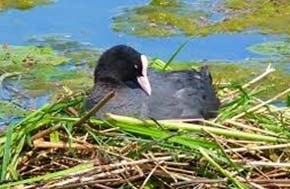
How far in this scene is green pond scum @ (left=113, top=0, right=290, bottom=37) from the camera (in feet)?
38.0

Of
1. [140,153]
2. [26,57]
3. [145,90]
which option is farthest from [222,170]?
[26,57]

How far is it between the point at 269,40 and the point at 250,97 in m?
5.59

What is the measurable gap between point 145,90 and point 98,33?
5.14m

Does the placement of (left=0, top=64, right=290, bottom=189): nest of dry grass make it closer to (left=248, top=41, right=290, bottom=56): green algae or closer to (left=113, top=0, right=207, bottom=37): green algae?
(left=248, top=41, right=290, bottom=56): green algae

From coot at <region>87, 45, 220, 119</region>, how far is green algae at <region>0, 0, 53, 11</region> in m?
6.07

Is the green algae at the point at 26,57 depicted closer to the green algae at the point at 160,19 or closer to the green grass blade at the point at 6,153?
the green algae at the point at 160,19

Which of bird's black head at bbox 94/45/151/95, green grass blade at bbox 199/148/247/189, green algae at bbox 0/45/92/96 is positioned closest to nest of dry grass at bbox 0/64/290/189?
green grass blade at bbox 199/148/247/189

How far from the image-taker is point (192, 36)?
37.0ft

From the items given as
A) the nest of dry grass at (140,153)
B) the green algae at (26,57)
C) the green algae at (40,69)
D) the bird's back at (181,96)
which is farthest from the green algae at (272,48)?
the nest of dry grass at (140,153)

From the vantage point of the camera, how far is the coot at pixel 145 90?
6043mm

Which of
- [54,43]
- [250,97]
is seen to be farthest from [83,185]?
[54,43]

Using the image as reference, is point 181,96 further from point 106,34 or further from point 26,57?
point 106,34

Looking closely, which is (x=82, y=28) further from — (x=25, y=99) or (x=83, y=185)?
(x=83, y=185)

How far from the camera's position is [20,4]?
12484 mm
